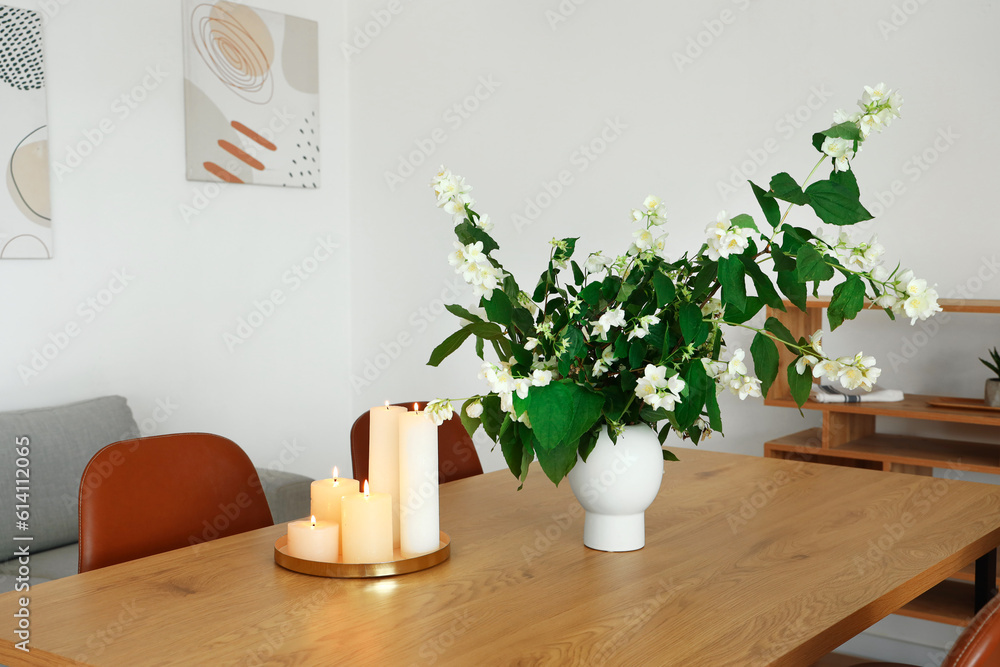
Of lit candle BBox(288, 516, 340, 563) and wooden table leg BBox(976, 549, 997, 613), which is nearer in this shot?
lit candle BBox(288, 516, 340, 563)

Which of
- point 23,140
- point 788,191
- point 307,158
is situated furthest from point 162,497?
point 307,158

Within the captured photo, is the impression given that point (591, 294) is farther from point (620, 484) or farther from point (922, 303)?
point (922, 303)

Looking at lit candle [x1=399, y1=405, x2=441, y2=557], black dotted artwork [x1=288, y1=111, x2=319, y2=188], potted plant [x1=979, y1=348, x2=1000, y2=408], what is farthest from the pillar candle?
black dotted artwork [x1=288, y1=111, x2=319, y2=188]

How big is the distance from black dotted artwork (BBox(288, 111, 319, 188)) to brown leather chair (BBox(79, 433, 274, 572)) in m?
2.44

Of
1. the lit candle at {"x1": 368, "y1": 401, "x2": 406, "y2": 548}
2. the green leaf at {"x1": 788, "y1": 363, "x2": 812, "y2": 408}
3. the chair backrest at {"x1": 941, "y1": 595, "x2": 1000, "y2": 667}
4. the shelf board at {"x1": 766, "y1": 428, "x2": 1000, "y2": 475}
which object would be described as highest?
the green leaf at {"x1": 788, "y1": 363, "x2": 812, "y2": 408}

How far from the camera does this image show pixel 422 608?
3.94 feet

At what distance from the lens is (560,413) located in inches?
51.0

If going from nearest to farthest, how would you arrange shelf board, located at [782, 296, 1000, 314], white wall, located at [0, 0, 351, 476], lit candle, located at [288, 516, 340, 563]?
lit candle, located at [288, 516, 340, 563] < shelf board, located at [782, 296, 1000, 314] < white wall, located at [0, 0, 351, 476]

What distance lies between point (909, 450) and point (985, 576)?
1.02m

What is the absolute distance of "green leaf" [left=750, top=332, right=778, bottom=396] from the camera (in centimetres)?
133

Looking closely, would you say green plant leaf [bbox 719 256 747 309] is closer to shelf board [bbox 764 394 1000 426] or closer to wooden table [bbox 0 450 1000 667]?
wooden table [bbox 0 450 1000 667]

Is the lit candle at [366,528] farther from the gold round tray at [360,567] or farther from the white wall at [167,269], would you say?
the white wall at [167,269]

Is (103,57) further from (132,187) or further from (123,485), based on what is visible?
(123,485)

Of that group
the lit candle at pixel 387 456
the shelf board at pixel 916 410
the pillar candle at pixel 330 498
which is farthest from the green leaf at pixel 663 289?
the shelf board at pixel 916 410
